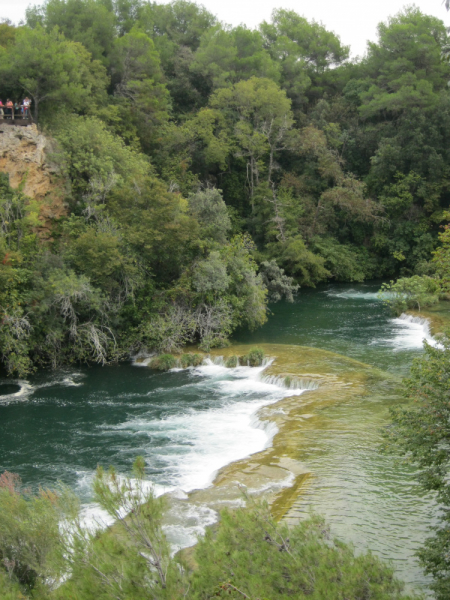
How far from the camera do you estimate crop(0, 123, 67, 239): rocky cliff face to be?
2480 cm

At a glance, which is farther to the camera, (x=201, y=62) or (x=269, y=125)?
(x=201, y=62)

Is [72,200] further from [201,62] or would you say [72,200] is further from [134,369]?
[201,62]

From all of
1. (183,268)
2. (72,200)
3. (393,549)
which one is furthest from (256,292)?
(393,549)

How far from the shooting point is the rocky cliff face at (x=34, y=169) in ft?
81.4

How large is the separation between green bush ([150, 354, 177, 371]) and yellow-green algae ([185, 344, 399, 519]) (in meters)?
1.66

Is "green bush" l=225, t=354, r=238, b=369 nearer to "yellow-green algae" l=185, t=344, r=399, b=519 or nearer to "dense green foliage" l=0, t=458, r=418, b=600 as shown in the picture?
"yellow-green algae" l=185, t=344, r=399, b=519

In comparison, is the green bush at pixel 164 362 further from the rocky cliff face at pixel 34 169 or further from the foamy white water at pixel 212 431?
the rocky cliff face at pixel 34 169

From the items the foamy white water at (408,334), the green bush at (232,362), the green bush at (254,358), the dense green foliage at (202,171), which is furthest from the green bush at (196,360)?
Result: the foamy white water at (408,334)

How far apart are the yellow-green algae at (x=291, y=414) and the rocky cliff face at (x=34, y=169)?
960 centimetres

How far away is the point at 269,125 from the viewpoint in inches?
1543

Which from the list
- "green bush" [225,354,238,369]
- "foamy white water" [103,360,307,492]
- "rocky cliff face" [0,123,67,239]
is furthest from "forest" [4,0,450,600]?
"foamy white water" [103,360,307,492]

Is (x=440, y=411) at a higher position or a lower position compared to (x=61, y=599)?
higher

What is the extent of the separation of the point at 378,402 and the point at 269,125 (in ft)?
89.0

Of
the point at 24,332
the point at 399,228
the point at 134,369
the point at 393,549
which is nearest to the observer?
the point at 393,549
